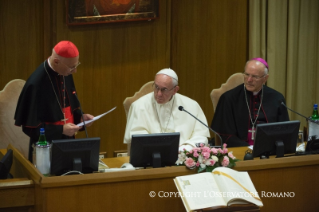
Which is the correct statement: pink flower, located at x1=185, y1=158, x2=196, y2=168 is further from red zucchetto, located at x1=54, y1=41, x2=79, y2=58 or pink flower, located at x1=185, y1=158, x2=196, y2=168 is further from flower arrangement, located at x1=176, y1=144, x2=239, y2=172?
red zucchetto, located at x1=54, y1=41, x2=79, y2=58

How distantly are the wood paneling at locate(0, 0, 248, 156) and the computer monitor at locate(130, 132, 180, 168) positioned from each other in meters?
2.66

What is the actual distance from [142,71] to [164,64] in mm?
288

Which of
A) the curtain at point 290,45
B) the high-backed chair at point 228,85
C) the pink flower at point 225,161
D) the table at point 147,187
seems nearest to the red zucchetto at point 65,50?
the table at point 147,187

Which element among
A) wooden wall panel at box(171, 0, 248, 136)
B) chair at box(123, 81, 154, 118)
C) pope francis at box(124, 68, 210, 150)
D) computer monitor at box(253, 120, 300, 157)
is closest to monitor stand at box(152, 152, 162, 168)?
computer monitor at box(253, 120, 300, 157)

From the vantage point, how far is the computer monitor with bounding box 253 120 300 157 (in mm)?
4605

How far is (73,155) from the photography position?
13.1ft

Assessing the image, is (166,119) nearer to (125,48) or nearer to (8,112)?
(8,112)

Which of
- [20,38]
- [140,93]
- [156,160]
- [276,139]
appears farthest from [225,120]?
[20,38]

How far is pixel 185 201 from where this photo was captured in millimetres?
3736

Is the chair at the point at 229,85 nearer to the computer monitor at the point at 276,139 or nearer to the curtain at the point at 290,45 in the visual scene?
the curtain at the point at 290,45

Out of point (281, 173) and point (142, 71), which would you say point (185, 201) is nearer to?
point (281, 173)

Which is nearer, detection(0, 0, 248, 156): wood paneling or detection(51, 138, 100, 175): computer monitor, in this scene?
detection(51, 138, 100, 175): computer monitor

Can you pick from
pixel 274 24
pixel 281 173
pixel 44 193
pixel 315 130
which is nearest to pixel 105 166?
pixel 44 193

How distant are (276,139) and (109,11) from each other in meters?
2.79
